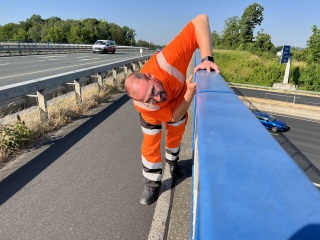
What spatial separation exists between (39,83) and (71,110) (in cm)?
105

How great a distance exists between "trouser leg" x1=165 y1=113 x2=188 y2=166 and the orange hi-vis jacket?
0.33 meters

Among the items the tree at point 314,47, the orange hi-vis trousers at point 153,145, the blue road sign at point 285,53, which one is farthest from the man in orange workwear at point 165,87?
the tree at point 314,47

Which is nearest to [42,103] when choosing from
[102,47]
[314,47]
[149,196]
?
[149,196]

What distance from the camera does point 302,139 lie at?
22.4 meters

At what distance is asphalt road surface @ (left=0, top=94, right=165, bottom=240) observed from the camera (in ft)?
6.35

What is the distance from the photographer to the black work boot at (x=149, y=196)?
2293 millimetres

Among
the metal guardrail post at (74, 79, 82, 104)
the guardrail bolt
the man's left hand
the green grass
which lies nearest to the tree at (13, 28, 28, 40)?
the green grass

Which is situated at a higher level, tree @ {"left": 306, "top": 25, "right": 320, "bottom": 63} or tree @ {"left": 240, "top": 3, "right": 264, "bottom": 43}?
tree @ {"left": 240, "top": 3, "right": 264, "bottom": 43}

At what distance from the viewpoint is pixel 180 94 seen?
238cm

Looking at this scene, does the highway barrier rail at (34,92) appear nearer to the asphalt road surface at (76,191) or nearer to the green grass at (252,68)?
the asphalt road surface at (76,191)

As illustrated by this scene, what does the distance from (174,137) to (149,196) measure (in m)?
0.72

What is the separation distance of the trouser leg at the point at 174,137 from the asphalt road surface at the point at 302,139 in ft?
59.9

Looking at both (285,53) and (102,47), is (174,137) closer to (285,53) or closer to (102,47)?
(102,47)

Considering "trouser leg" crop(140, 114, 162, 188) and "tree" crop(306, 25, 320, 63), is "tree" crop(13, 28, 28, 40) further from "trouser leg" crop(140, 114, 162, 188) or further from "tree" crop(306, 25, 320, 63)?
"trouser leg" crop(140, 114, 162, 188)
